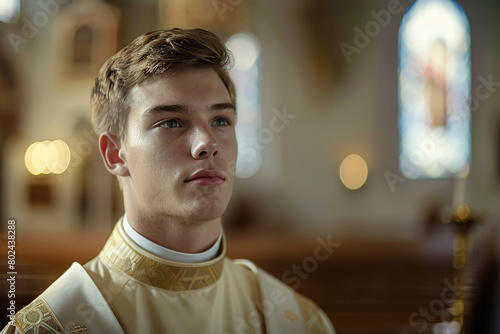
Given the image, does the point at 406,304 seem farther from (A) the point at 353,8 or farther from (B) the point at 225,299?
(A) the point at 353,8

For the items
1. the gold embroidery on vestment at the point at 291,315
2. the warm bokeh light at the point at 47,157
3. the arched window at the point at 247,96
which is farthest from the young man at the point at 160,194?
the arched window at the point at 247,96

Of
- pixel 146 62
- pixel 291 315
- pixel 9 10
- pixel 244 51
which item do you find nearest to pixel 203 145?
pixel 146 62

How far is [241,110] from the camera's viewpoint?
416 centimetres

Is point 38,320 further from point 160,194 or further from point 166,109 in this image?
point 166,109

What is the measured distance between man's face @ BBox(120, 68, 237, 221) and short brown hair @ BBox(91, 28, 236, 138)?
0.02 m

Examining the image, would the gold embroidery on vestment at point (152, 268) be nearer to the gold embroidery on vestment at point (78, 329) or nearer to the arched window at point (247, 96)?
the gold embroidery on vestment at point (78, 329)

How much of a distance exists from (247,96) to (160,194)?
3404 millimetres

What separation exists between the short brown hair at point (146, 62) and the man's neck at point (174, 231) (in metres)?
0.19

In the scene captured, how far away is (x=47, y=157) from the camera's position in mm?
1281

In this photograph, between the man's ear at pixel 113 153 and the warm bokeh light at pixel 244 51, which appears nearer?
the man's ear at pixel 113 153

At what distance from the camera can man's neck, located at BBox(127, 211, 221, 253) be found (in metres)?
1.02

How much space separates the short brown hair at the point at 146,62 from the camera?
0.97 metres

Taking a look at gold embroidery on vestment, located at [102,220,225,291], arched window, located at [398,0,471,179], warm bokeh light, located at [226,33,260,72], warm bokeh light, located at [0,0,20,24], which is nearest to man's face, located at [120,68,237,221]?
gold embroidery on vestment, located at [102,220,225,291]

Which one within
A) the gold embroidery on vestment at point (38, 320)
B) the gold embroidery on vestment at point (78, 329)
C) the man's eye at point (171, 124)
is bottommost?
the gold embroidery on vestment at point (78, 329)
